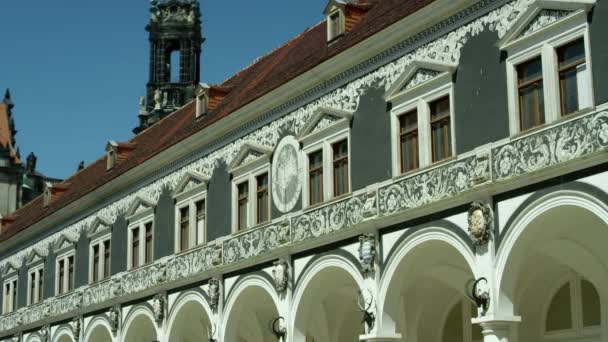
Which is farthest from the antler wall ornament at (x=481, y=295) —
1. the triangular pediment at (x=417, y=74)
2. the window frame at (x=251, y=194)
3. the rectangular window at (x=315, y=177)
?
the window frame at (x=251, y=194)

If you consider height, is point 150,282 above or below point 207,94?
below

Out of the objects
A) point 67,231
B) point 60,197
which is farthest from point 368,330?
point 60,197

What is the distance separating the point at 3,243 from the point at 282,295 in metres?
24.7

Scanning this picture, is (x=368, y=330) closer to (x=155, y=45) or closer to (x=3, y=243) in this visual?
(x=3, y=243)

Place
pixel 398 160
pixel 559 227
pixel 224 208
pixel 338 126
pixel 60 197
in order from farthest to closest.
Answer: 1. pixel 60 197
2. pixel 224 208
3. pixel 338 126
4. pixel 398 160
5. pixel 559 227

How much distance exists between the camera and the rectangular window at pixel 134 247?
35.2 meters

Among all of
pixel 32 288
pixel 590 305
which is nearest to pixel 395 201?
pixel 590 305

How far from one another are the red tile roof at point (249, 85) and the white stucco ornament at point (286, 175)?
160 centimetres

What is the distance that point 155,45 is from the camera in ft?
214

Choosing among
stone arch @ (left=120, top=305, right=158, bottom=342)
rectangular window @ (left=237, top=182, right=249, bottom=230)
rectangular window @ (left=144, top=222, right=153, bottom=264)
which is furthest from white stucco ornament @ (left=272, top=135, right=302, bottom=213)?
stone arch @ (left=120, top=305, right=158, bottom=342)

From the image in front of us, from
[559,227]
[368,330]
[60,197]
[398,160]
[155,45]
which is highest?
[155,45]

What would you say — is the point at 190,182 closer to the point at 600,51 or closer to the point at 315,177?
the point at 315,177

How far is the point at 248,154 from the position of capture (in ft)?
95.7

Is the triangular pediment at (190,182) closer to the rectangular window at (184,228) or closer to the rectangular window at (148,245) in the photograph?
the rectangular window at (184,228)
